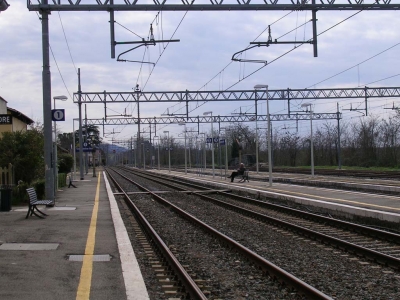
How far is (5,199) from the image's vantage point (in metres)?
17.4

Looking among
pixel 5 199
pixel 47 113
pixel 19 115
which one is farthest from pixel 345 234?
pixel 19 115

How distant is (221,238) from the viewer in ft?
40.8

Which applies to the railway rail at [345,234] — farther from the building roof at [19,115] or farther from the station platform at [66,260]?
the building roof at [19,115]

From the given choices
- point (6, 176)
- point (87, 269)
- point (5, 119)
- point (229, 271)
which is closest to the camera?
point (87, 269)

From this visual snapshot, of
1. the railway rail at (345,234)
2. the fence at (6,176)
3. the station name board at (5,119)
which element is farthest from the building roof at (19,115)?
the railway rail at (345,234)

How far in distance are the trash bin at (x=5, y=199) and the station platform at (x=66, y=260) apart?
136 centimetres

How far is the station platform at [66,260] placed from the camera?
287 inches

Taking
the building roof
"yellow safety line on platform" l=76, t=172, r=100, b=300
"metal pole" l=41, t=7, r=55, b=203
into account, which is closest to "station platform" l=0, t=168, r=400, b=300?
"yellow safety line on platform" l=76, t=172, r=100, b=300

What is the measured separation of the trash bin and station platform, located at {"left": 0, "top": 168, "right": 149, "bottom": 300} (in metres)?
1.36

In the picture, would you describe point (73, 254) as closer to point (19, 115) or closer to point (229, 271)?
point (229, 271)

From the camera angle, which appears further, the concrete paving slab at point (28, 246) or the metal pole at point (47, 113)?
the metal pole at point (47, 113)

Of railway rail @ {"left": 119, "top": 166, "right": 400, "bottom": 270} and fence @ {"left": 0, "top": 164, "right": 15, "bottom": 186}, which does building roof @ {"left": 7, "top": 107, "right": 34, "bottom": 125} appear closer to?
fence @ {"left": 0, "top": 164, "right": 15, "bottom": 186}

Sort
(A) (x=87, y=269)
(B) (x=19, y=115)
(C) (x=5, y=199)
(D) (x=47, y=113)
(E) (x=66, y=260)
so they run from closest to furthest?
(A) (x=87, y=269), (E) (x=66, y=260), (C) (x=5, y=199), (D) (x=47, y=113), (B) (x=19, y=115)

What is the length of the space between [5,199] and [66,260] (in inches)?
350
